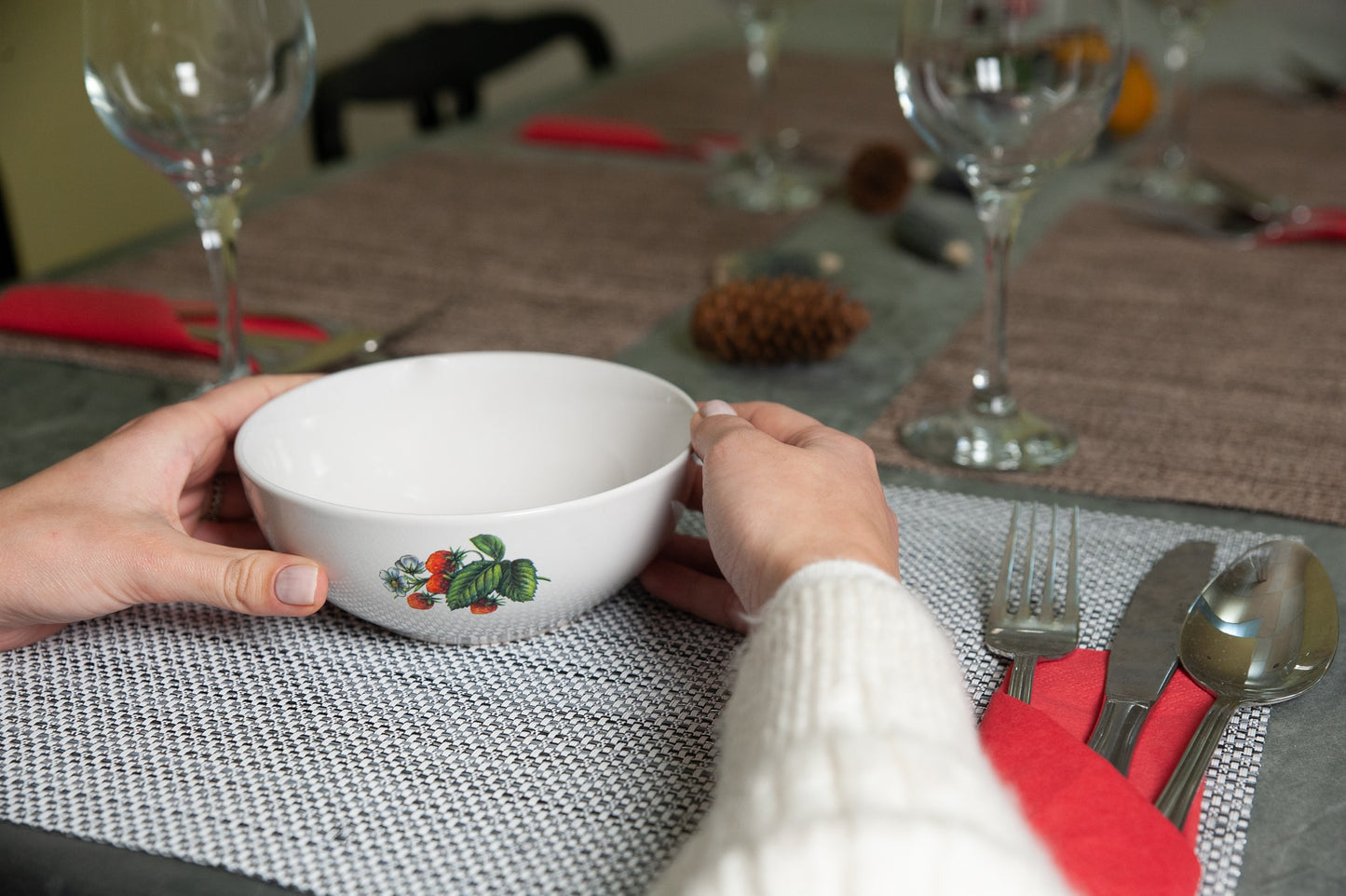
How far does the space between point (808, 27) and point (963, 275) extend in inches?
43.7

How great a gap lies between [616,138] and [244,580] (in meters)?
0.97

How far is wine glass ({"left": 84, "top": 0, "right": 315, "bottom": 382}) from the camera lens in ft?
2.19

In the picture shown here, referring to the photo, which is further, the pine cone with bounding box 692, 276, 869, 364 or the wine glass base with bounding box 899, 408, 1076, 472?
the pine cone with bounding box 692, 276, 869, 364

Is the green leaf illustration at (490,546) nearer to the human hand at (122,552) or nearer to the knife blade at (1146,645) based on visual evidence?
the human hand at (122,552)

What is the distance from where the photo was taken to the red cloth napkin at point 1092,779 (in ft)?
1.20

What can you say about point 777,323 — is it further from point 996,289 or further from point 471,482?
point 471,482

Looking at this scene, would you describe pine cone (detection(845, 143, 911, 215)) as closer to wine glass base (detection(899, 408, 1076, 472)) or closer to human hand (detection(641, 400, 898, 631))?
wine glass base (detection(899, 408, 1076, 472))

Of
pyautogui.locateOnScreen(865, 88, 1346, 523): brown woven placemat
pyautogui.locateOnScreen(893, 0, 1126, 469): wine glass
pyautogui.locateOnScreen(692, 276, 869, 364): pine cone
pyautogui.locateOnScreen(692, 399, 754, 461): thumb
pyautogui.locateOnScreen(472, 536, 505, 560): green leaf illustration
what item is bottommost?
pyautogui.locateOnScreen(865, 88, 1346, 523): brown woven placemat

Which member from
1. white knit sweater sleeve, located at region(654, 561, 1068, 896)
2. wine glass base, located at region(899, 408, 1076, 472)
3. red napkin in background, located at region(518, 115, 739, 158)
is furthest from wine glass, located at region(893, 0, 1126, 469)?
red napkin in background, located at region(518, 115, 739, 158)

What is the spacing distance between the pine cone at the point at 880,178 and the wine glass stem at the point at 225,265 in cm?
61

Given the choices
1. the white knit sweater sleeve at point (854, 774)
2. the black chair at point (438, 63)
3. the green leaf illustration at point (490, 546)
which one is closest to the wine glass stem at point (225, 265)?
the green leaf illustration at point (490, 546)

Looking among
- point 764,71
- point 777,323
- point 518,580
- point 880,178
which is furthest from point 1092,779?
point 764,71

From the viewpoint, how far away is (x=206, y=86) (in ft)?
2.27

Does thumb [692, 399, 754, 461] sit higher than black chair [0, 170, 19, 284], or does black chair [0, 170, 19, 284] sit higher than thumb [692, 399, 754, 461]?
thumb [692, 399, 754, 461]
